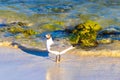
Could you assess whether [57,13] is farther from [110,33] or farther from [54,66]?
[54,66]

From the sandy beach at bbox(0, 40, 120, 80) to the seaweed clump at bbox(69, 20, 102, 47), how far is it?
0.60 metres

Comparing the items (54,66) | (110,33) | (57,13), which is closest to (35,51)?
(54,66)

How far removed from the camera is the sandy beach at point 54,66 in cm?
888

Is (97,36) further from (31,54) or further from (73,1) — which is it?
(73,1)

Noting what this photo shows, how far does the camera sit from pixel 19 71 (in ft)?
30.2

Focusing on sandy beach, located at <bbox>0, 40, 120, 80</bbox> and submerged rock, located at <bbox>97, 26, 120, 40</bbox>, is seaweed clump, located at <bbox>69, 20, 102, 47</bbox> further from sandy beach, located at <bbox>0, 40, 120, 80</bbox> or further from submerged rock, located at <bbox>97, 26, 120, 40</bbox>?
sandy beach, located at <bbox>0, 40, 120, 80</bbox>

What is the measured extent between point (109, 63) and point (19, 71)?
183 centimetres

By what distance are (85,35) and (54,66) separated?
6.43 ft

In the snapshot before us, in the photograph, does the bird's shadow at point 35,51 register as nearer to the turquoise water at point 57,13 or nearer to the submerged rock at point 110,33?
the turquoise water at point 57,13

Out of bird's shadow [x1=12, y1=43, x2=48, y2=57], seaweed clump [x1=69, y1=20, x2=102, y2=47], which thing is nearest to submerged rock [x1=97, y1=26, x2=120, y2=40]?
seaweed clump [x1=69, y1=20, x2=102, y2=47]

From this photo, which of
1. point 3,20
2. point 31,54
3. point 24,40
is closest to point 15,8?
point 3,20

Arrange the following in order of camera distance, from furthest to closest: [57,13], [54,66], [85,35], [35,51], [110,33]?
[57,13] → [110,33] → [85,35] → [35,51] → [54,66]

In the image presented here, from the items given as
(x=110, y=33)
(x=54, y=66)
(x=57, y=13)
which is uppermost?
(x=57, y=13)

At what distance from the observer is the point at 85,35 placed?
1127 centimetres
